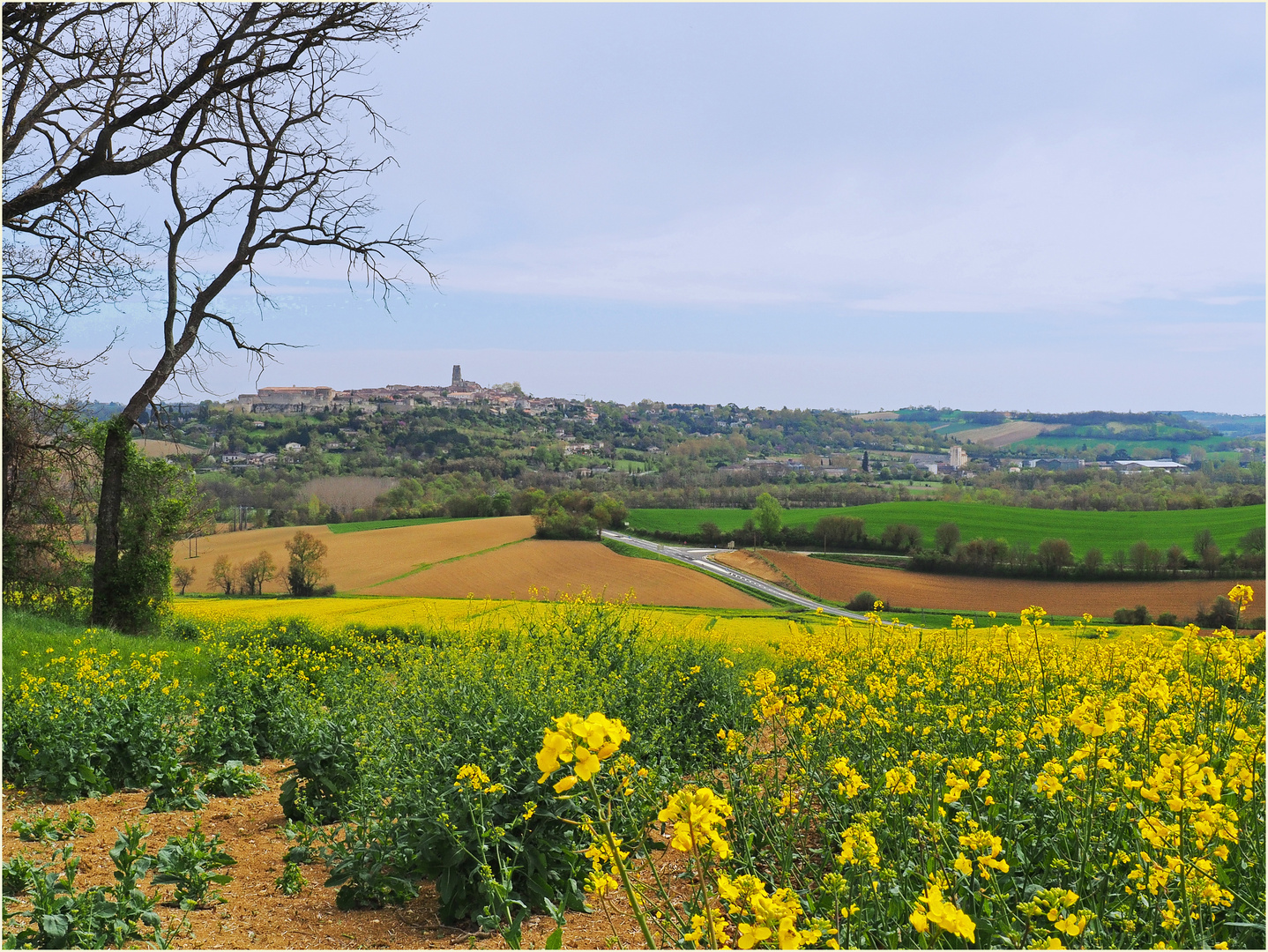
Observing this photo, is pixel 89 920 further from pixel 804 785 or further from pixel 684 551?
pixel 684 551

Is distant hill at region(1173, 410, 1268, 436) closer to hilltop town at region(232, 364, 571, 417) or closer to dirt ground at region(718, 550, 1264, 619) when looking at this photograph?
dirt ground at region(718, 550, 1264, 619)

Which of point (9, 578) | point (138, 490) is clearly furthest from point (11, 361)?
point (9, 578)

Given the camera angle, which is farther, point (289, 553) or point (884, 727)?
point (289, 553)

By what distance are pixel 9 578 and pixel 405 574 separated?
14.2m

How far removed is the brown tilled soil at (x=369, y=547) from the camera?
27.2 meters

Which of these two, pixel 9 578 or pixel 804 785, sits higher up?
pixel 804 785

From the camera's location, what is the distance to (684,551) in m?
28.0

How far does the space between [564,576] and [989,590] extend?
15258 mm

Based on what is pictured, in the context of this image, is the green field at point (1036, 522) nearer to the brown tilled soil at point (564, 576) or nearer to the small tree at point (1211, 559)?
the small tree at point (1211, 559)

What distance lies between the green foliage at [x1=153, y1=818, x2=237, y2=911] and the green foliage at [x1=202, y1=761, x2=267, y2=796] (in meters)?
1.63

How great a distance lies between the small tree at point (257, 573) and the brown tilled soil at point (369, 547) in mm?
239

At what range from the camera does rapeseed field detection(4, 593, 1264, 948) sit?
2.01m

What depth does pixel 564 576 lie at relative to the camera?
78.4ft

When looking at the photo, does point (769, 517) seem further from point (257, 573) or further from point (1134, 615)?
point (257, 573)
